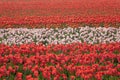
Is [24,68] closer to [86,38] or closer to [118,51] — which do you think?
[118,51]

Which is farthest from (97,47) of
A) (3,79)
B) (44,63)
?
(3,79)

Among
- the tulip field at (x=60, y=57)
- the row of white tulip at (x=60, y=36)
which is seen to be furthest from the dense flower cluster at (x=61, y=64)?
the row of white tulip at (x=60, y=36)

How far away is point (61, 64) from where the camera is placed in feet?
28.7

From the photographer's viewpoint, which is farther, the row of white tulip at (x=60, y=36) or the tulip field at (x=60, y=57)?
the row of white tulip at (x=60, y=36)

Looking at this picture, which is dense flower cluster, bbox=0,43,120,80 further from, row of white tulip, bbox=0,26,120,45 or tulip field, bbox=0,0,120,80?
row of white tulip, bbox=0,26,120,45

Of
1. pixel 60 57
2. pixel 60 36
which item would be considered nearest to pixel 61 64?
pixel 60 57

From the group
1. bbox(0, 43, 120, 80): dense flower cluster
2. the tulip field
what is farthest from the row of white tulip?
bbox(0, 43, 120, 80): dense flower cluster

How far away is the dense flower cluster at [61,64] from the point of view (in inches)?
297

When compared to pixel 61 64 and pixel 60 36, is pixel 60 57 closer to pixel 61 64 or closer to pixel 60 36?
pixel 61 64

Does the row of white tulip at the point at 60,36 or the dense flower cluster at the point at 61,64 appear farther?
the row of white tulip at the point at 60,36

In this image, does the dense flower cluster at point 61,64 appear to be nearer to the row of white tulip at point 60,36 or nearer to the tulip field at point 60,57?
the tulip field at point 60,57

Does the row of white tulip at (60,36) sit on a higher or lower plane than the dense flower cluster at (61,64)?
lower

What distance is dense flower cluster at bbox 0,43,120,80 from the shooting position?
7543 millimetres

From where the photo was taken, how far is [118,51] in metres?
10.4
